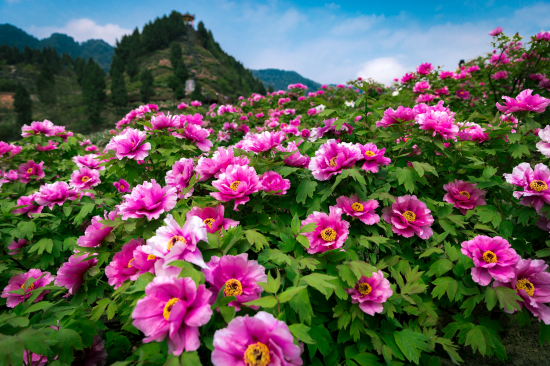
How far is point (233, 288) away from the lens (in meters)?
1.02

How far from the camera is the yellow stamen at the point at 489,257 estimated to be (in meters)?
1.47

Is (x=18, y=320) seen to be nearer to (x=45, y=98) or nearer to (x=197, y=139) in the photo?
(x=197, y=139)

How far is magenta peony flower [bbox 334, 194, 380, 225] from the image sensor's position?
155cm

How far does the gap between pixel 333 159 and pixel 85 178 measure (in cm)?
253

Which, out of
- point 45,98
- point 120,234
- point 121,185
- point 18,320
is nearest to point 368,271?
point 120,234

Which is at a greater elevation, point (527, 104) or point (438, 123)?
point (527, 104)

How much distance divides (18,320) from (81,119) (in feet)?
165

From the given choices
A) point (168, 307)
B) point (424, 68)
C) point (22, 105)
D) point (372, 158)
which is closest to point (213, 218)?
point (168, 307)

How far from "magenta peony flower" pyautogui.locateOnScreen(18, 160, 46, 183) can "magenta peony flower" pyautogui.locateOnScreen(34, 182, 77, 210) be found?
3.45ft

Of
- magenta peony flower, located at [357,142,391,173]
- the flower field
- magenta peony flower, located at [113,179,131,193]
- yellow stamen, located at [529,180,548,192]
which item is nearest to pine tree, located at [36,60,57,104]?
magenta peony flower, located at [113,179,131,193]

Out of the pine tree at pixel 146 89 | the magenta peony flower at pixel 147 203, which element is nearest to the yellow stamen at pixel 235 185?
the magenta peony flower at pixel 147 203

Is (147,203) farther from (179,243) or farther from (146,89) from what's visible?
(146,89)

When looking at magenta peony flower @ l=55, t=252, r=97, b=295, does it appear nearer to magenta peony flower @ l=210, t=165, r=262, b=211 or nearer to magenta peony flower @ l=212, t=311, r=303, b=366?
magenta peony flower @ l=210, t=165, r=262, b=211

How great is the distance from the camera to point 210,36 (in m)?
71.1
